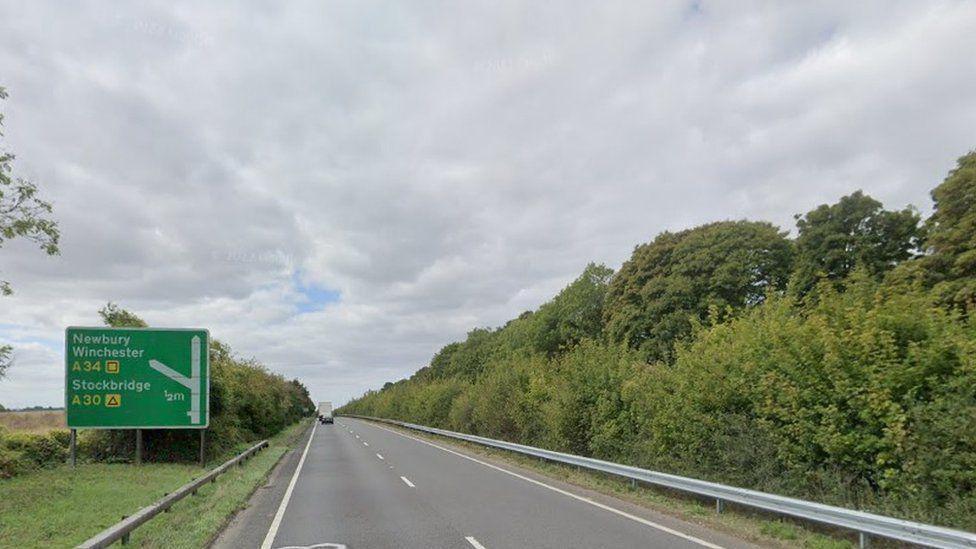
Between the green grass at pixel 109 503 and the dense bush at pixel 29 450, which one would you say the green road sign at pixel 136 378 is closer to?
the dense bush at pixel 29 450

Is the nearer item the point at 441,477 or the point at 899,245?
the point at 441,477

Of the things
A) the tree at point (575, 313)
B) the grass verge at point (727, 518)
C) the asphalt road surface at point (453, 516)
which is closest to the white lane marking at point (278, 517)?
the asphalt road surface at point (453, 516)

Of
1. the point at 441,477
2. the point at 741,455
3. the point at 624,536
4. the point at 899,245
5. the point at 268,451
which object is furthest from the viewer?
the point at 899,245

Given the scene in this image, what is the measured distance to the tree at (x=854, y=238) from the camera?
37469 mm

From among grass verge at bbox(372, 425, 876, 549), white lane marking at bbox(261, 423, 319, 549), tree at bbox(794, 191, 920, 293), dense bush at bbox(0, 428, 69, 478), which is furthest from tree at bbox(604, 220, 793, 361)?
dense bush at bbox(0, 428, 69, 478)

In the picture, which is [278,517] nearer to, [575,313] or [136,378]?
[136,378]

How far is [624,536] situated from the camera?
1029cm

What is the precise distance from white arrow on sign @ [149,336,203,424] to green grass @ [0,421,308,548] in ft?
6.19

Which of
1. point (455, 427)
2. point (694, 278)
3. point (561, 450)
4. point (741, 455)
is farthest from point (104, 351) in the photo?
point (694, 278)

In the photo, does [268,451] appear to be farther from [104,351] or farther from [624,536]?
[624,536]

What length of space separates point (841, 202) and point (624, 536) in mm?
34910

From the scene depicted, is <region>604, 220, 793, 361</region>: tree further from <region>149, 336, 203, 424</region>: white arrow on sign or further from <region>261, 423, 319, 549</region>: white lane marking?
<region>261, 423, 319, 549</region>: white lane marking

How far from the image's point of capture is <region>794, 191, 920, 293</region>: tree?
123ft

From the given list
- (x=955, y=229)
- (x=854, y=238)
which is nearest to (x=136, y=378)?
(x=955, y=229)
